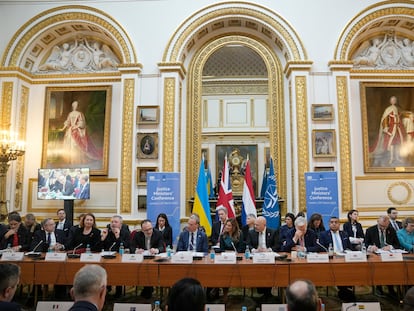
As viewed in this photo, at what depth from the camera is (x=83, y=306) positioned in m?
2.09

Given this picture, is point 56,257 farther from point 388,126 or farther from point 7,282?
point 388,126

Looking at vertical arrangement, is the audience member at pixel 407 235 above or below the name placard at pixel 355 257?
above

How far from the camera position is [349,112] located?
28.4 ft

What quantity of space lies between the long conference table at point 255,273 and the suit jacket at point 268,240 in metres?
1.26

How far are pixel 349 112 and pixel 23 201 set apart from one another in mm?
8353

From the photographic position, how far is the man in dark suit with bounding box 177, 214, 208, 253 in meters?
5.84

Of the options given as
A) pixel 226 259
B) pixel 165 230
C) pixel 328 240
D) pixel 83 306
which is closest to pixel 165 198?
pixel 165 230

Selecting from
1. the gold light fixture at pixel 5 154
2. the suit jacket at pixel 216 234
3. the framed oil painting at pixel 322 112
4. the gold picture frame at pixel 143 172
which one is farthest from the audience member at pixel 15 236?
the framed oil painting at pixel 322 112

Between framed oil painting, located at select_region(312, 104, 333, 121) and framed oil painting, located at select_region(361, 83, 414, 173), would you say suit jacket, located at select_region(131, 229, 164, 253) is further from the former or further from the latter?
framed oil painting, located at select_region(361, 83, 414, 173)

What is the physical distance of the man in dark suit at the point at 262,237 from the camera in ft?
19.3

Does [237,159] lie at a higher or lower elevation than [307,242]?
higher

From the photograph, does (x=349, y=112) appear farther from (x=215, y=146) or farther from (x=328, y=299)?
(x=215, y=146)

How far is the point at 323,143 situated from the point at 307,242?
3362 millimetres

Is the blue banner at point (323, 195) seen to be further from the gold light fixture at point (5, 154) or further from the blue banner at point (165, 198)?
the gold light fixture at point (5, 154)
